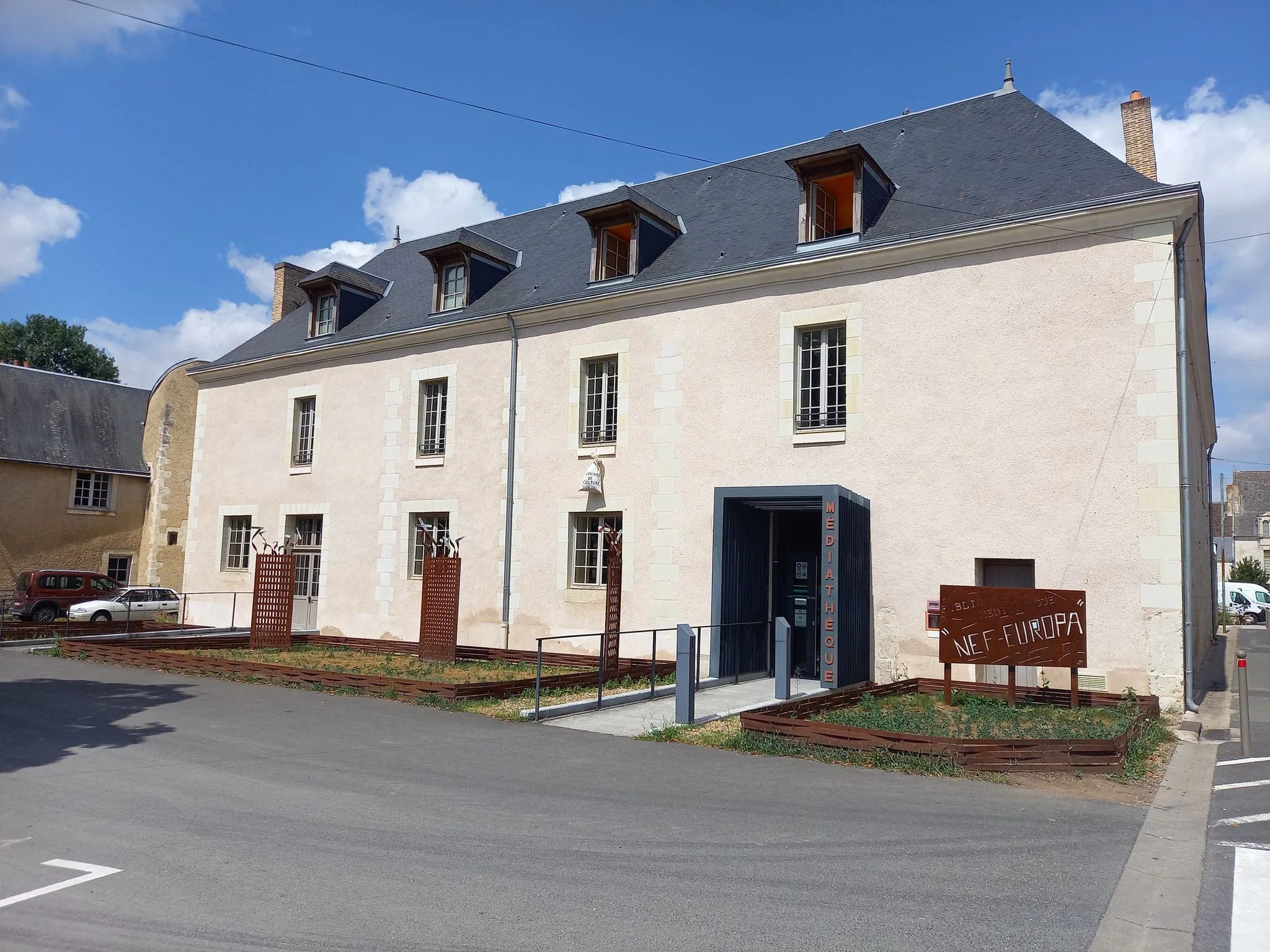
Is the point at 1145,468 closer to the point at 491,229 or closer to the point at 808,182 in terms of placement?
the point at 808,182

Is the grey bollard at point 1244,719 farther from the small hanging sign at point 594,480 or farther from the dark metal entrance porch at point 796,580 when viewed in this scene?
the small hanging sign at point 594,480

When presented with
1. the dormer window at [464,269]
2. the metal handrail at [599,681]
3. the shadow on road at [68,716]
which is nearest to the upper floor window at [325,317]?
the dormer window at [464,269]

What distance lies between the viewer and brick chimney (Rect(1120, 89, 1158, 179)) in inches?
575

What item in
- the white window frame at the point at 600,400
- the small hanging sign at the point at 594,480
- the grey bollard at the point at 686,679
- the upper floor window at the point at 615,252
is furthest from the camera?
the upper floor window at the point at 615,252

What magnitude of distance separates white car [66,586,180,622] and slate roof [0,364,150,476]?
6.43 metres

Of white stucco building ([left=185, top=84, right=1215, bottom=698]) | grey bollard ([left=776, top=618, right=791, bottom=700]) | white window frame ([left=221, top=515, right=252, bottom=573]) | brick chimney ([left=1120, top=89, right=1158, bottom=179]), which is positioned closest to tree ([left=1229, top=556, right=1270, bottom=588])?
white stucco building ([left=185, top=84, right=1215, bottom=698])

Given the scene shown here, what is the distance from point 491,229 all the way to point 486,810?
1873 cm

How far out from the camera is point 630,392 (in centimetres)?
1639

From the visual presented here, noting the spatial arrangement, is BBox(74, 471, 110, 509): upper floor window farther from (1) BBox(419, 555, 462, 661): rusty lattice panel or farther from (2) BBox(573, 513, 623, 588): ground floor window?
(2) BBox(573, 513, 623, 588): ground floor window

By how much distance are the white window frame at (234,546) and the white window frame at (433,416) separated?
20.2 feet

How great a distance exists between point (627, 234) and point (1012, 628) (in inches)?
407

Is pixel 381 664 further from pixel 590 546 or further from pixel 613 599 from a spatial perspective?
pixel 613 599

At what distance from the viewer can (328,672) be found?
527 inches

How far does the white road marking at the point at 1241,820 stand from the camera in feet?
22.3
